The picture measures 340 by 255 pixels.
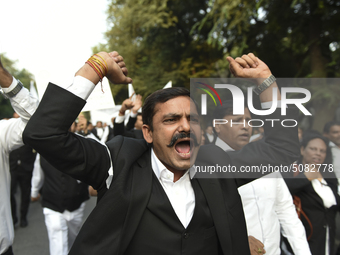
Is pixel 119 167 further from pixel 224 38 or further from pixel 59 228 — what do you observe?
pixel 224 38

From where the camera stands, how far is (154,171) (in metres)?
1.75

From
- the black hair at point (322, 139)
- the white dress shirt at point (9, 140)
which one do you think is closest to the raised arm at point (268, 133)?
the white dress shirt at point (9, 140)

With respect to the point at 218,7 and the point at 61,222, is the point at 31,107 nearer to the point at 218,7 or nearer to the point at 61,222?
the point at 61,222


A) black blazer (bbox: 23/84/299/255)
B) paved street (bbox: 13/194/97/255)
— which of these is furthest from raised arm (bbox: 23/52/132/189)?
paved street (bbox: 13/194/97/255)

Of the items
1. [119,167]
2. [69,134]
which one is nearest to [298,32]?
[119,167]

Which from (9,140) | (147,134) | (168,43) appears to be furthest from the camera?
(168,43)

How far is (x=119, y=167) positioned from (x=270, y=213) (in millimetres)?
1545

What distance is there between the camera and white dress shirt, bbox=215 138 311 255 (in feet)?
7.84

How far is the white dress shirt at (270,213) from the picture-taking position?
239 cm

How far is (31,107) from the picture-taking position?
226 centimetres

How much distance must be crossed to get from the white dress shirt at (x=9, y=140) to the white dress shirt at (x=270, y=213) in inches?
68.9

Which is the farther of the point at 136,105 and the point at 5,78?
the point at 136,105

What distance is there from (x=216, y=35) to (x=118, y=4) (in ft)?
32.2

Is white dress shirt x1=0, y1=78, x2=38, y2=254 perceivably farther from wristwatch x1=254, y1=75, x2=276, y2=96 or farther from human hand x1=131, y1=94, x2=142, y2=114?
human hand x1=131, y1=94, x2=142, y2=114
